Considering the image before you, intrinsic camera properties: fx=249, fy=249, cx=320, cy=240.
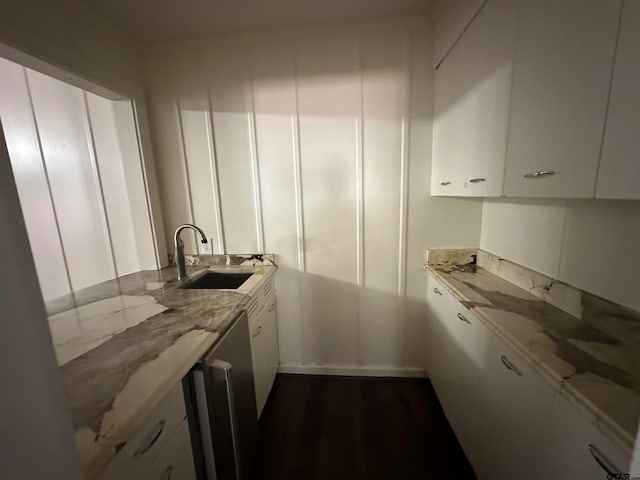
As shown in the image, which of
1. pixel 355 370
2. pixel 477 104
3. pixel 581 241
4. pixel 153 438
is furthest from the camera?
pixel 355 370

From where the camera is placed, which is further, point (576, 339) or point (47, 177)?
point (47, 177)

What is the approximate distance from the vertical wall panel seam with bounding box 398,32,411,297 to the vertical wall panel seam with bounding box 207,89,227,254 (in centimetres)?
134

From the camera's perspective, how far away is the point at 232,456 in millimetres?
1060

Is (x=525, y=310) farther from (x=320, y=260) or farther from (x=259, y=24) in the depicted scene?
(x=259, y=24)

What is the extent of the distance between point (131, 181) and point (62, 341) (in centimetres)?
118

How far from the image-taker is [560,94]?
780 mm

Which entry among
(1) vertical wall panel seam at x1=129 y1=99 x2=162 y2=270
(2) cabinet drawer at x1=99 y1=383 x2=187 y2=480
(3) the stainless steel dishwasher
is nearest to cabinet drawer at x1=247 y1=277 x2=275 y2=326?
(3) the stainless steel dishwasher

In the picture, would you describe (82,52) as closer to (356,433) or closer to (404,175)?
(404,175)

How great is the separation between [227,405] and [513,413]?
109 centimetres

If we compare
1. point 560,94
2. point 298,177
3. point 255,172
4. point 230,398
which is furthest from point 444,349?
point 255,172

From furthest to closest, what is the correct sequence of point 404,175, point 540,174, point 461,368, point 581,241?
point 404,175 → point 461,368 → point 581,241 → point 540,174

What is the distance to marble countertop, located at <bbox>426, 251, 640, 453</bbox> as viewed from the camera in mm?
630

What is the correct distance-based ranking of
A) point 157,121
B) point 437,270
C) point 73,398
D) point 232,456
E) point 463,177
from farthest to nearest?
point 157,121 → point 437,270 → point 463,177 → point 232,456 → point 73,398

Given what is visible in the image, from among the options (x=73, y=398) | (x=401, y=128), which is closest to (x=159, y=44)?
(x=401, y=128)
